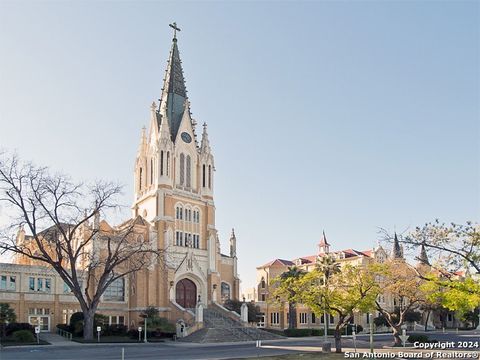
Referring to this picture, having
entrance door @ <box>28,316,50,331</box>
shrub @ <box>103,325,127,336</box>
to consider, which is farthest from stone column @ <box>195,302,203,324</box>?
entrance door @ <box>28,316,50,331</box>

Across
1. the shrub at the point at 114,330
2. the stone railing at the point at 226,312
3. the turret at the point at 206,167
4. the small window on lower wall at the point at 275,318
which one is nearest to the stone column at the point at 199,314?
the stone railing at the point at 226,312

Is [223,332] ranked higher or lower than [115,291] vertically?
lower

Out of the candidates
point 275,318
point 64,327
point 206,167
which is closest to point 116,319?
point 64,327

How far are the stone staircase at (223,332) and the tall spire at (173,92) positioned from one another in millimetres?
23773

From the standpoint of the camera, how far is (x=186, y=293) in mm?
63344

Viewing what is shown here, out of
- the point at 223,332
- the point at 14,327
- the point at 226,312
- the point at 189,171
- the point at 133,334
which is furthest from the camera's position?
the point at 189,171

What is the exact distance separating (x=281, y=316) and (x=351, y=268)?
47613 mm

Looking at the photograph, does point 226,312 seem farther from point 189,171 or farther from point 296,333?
point 189,171

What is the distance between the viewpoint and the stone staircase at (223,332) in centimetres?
4872

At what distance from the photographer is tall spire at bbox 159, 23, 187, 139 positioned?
69.7 meters

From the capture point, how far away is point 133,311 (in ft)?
192

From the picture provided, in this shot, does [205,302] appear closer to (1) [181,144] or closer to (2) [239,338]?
(2) [239,338]

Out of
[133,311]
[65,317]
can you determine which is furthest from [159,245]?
[65,317]

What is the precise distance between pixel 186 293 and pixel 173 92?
26.6 meters
